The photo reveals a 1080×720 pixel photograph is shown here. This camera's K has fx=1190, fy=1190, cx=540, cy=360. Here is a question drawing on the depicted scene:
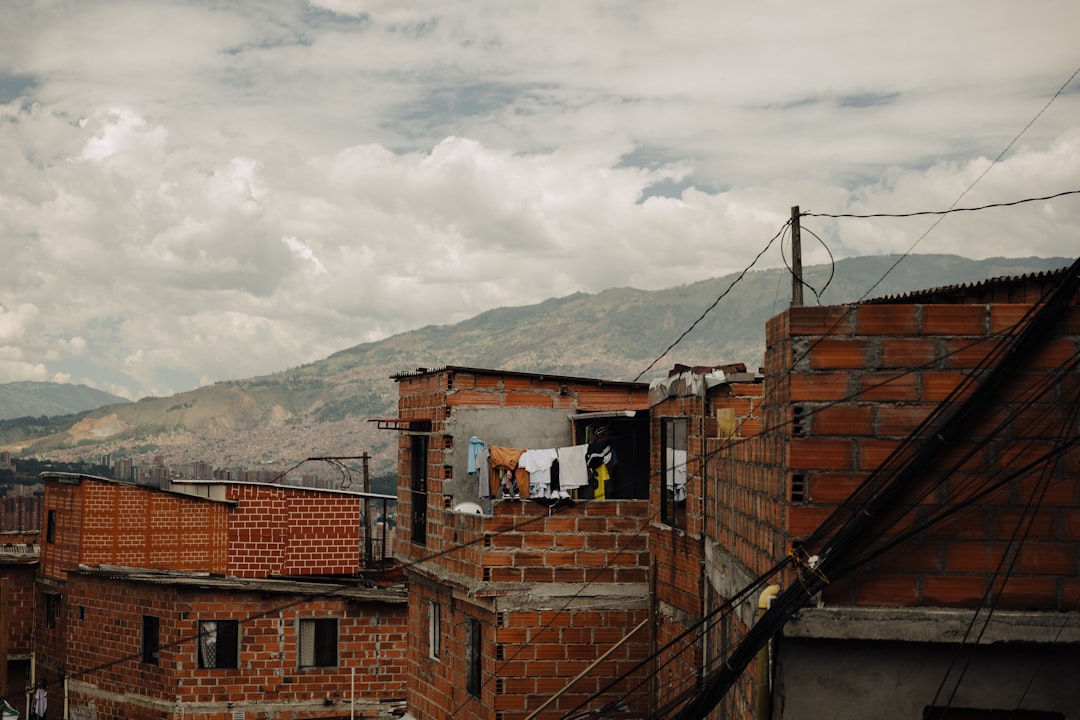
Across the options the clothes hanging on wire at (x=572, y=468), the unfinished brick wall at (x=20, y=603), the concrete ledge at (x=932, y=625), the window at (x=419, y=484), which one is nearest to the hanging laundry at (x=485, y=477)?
the clothes hanging on wire at (x=572, y=468)

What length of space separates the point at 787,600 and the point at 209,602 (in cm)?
2423

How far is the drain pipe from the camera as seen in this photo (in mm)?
6000

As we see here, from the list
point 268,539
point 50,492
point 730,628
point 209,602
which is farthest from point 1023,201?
point 50,492

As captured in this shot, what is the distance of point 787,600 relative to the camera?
5.78 m

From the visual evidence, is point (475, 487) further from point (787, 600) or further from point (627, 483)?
point (787, 600)

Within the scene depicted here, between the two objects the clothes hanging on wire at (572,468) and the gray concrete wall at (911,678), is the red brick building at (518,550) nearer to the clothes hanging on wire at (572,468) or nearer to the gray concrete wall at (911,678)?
the clothes hanging on wire at (572,468)

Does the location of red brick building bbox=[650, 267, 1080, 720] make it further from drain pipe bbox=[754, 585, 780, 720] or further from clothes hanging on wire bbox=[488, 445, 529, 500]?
clothes hanging on wire bbox=[488, 445, 529, 500]

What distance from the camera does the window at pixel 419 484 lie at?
1870 centimetres

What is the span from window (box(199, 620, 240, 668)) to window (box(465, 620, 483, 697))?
13556 mm

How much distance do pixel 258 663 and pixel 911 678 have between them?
80.0 ft

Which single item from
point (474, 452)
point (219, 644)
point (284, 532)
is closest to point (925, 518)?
point (474, 452)

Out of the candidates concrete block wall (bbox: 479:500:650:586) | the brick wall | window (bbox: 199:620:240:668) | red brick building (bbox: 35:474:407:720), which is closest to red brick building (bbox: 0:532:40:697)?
red brick building (bbox: 35:474:407:720)

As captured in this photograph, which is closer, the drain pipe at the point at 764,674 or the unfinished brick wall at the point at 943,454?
the unfinished brick wall at the point at 943,454

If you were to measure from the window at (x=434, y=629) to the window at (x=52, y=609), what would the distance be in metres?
21.6
